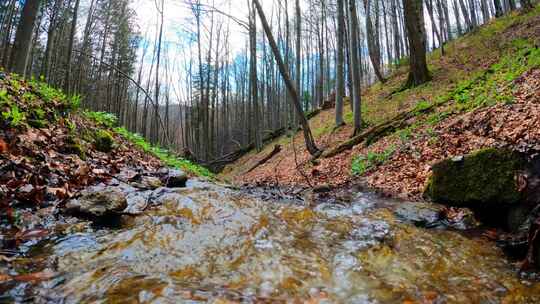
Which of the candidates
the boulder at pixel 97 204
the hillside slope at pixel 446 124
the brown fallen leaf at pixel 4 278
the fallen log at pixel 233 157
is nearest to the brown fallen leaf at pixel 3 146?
the boulder at pixel 97 204

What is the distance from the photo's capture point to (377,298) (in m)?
2.25

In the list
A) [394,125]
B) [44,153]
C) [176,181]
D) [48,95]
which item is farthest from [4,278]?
[394,125]

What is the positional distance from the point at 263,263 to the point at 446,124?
242 inches

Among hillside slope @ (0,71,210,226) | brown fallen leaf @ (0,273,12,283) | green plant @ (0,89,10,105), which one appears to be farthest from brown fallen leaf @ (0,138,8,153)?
brown fallen leaf @ (0,273,12,283)

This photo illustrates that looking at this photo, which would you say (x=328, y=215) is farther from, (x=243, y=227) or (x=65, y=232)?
(x=65, y=232)

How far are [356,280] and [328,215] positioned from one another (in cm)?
198

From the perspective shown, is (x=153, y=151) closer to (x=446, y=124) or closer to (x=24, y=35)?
(x=24, y=35)

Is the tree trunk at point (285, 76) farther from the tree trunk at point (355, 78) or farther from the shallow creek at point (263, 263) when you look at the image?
the shallow creek at point (263, 263)

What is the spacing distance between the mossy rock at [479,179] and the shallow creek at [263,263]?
1.40ft

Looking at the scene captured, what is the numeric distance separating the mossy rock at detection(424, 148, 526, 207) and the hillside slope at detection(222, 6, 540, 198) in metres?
0.28

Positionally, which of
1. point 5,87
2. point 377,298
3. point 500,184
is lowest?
point 377,298

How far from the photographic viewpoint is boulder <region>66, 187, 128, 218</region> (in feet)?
10.3

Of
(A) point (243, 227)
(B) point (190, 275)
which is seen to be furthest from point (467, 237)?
(B) point (190, 275)

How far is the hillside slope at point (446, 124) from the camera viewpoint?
17.8 ft
